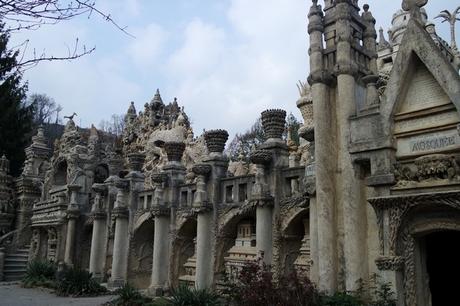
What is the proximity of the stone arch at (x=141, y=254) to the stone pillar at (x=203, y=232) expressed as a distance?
15.0 ft

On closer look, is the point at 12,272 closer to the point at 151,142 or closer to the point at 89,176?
the point at 89,176

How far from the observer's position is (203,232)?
567 inches

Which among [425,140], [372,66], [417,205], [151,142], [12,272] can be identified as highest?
[151,142]

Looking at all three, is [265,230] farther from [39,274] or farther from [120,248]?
[39,274]

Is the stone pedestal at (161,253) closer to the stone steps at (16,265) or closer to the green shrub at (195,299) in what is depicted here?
the green shrub at (195,299)

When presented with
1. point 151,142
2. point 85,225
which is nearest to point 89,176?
point 85,225

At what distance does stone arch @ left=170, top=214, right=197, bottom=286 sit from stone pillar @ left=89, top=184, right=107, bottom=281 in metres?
6.14

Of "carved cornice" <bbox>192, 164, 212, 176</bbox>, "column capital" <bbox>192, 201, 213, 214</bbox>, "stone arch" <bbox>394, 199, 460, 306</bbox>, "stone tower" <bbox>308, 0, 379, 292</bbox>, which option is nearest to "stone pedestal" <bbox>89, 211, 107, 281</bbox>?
"column capital" <bbox>192, 201, 213, 214</bbox>

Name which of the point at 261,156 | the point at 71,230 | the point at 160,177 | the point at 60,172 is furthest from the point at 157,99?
the point at 261,156

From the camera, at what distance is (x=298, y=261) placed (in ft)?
38.2

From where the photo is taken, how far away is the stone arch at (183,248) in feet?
52.5

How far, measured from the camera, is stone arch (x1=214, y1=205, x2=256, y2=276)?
45.6 feet

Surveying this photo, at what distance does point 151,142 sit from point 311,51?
20849mm

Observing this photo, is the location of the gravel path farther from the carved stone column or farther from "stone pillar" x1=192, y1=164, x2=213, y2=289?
the carved stone column
